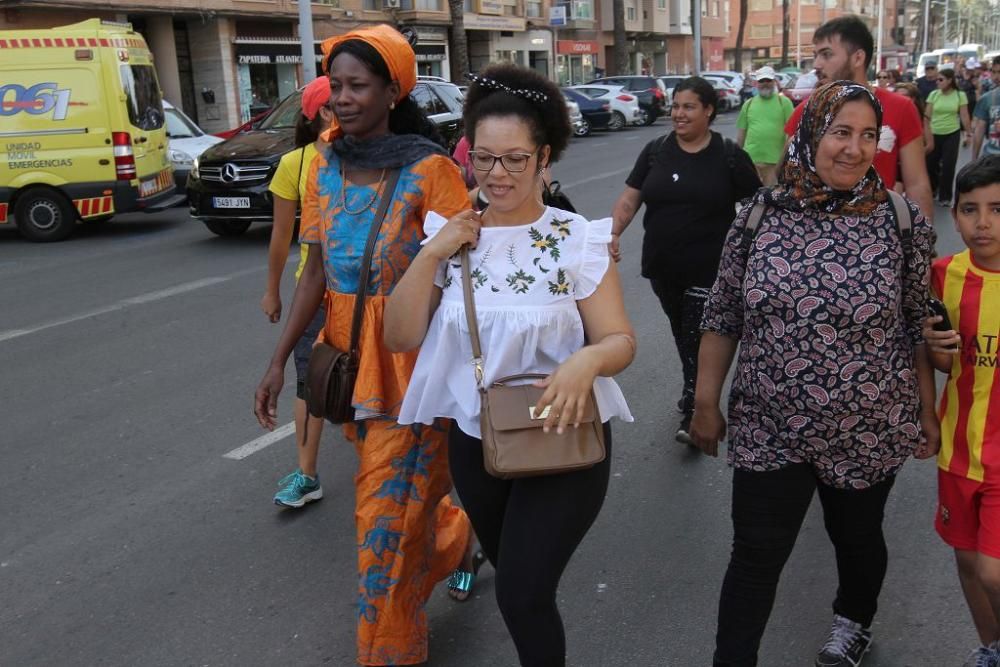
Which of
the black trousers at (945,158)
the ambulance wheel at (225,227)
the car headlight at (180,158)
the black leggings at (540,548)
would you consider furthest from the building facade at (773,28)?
the black leggings at (540,548)

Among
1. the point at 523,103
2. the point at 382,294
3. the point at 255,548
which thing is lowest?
the point at 255,548

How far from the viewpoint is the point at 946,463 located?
262 centimetres

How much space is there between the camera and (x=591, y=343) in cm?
241

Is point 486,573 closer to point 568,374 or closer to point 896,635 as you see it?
point 896,635

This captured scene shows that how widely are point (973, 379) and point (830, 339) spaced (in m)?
0.45

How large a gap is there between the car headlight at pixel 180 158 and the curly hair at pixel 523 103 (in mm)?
12737

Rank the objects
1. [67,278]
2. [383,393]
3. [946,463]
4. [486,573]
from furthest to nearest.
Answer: [67,278] → [486,573] → [383,393] → [946,463]

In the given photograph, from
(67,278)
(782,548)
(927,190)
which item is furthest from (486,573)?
(67,278)

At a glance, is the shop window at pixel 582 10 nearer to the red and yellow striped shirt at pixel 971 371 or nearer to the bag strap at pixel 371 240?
the bag strap at pixel 371 240

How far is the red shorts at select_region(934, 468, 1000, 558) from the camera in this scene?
2480 millimetres

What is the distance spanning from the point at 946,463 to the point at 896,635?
0.84 m

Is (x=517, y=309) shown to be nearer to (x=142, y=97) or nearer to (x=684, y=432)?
(x=684, y=432)

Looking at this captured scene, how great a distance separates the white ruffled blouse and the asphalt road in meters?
1.08

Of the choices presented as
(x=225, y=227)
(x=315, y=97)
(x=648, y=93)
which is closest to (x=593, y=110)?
(x=648, y=93)
